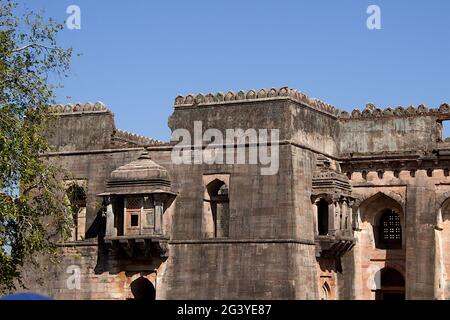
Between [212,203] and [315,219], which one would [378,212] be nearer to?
[315,219]

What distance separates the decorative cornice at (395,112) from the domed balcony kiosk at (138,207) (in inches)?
241

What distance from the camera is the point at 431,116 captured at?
2700 centimetres

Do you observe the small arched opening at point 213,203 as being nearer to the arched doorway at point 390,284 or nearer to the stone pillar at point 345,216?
the stone pillar at point 345,216

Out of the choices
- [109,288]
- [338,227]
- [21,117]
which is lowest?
[109,288]

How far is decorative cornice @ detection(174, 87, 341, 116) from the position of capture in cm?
2517

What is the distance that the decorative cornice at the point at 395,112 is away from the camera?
26.9 metres

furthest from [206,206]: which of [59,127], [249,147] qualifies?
[59,127]

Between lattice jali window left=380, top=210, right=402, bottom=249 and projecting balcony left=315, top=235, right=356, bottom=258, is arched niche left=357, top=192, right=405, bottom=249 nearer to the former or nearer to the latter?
lattice jali window left=380, top=210, right=402, bottom=249

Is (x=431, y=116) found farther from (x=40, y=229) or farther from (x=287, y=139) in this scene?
(x=40, y=229)

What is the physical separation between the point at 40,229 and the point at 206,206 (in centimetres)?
705

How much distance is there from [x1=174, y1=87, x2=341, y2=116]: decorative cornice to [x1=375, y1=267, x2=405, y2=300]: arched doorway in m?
5.17

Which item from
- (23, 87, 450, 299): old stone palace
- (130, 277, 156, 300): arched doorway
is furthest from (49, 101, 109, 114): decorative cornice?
(130, 277, 156, 300): arched doorway

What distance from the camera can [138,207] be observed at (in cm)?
2559

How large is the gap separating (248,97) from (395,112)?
4825mm
